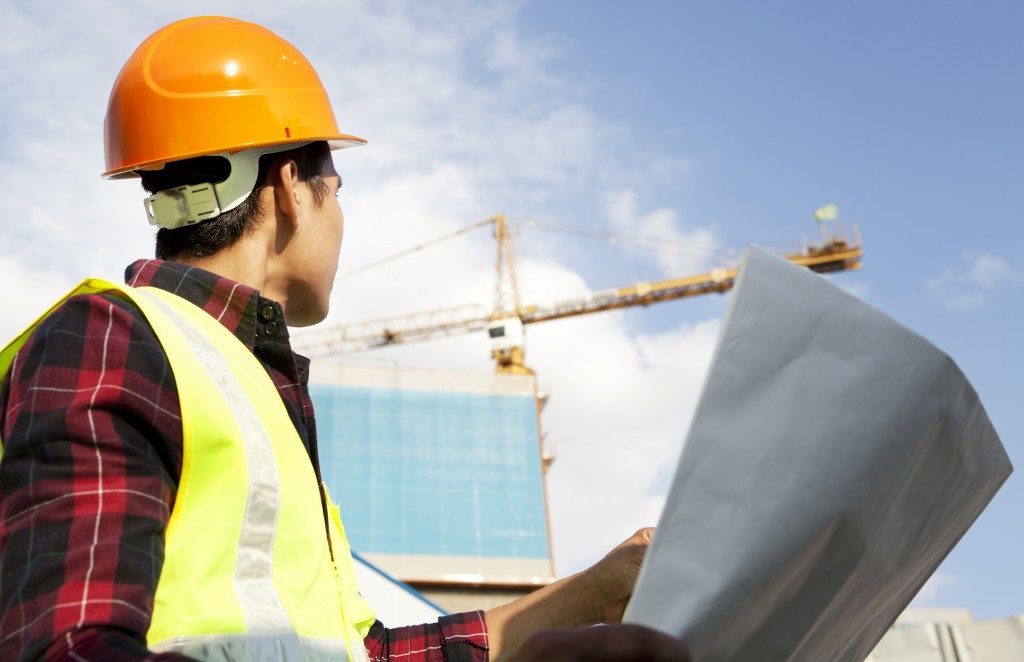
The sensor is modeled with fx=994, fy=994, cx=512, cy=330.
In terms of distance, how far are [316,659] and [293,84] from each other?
109cm

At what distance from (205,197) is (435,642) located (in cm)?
93

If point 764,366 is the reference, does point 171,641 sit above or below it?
below

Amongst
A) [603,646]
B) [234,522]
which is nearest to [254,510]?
[234,522]

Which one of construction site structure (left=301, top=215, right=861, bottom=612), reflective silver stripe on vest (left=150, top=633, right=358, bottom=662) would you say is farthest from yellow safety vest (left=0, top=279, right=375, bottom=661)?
construction site structure (left=301, top=215, right=861, bottom=612)

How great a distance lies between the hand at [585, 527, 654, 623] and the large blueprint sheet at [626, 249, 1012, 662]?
75cm

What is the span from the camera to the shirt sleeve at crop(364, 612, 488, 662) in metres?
1.87

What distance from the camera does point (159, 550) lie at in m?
1.09

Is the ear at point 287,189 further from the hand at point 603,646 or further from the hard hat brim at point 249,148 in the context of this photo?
the hand at point 603,646

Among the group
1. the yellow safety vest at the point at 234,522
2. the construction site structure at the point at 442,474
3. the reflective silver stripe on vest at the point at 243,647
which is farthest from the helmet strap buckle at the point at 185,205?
the construction site structure at the point at 442,474

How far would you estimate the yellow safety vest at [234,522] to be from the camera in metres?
1.14

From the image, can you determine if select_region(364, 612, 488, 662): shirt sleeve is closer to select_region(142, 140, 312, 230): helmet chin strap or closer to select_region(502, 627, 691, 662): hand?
select_region(142, 140, 312, 230): helmet chin strap

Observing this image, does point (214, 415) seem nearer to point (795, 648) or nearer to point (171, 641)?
point (171, 641)

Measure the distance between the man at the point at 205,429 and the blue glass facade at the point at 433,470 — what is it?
29404 mm

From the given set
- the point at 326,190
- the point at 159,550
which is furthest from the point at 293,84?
the point at 159,550
